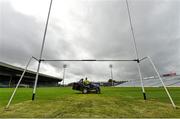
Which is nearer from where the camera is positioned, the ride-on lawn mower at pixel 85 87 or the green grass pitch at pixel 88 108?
the green grass pitch at pixel 88 108

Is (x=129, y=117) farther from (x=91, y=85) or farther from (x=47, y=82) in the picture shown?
(x=47, y=82)

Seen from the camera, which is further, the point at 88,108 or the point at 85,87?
the point at 85,87

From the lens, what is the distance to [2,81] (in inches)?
3622

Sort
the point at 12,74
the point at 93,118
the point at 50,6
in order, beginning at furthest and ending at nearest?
the point at 12,74
the point at 50,6
the point at 93,118

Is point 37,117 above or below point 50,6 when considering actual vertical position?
below

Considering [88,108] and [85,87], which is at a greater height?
[85,87]

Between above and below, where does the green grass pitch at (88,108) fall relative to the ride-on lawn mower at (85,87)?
below

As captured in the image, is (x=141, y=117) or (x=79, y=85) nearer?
(x=141, y=117)

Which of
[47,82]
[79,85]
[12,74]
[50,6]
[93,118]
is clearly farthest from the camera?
[47,82]

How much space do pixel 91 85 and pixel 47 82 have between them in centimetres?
12723

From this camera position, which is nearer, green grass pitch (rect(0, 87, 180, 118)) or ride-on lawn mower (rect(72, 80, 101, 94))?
green grass pitch (rect(0, 87, 180, 118))

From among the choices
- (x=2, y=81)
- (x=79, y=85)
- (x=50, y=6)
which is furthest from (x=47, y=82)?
(x=50, y=6)

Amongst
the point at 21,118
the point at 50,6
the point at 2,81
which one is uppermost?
the point at 2,81

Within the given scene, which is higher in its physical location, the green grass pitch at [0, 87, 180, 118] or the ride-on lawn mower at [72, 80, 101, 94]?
the ride-on lawn mower at [72, 80, 101, 94]
